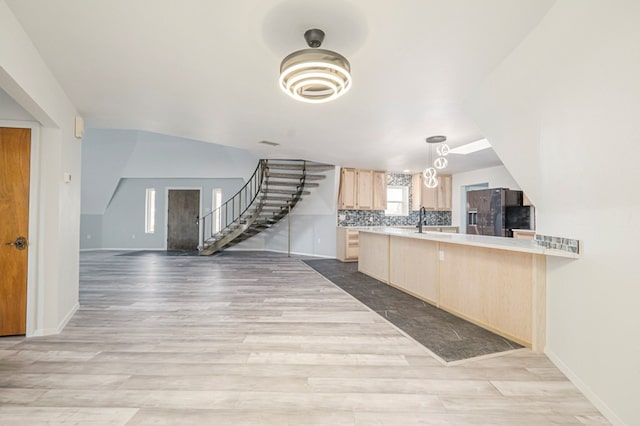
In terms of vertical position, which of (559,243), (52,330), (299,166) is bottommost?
(52,330)

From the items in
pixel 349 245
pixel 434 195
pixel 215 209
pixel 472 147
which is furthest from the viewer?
pixel 215 209

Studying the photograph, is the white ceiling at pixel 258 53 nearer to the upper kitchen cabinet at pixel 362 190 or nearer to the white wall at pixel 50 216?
the white wall at pixel 50 216

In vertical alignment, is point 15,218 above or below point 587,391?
above

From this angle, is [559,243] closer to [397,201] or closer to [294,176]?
[294,176]

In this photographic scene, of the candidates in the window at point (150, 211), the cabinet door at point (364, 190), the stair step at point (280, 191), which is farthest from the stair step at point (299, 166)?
the window at point (150, 211)

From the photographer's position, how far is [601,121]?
154 cm

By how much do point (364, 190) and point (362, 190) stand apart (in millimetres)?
59

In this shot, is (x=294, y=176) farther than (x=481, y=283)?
Yes

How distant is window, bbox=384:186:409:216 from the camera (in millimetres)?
7977

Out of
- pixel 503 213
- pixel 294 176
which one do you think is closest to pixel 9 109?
pixel 294 176

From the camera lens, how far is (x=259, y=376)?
1.93 m

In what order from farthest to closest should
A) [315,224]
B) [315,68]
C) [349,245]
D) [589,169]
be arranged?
1. [315,224]
2. [349,245]
3. [315,68]
4. [589,169]

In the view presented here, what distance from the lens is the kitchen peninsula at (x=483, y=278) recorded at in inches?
93.1

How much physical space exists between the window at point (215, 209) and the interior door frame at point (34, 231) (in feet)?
20.3
